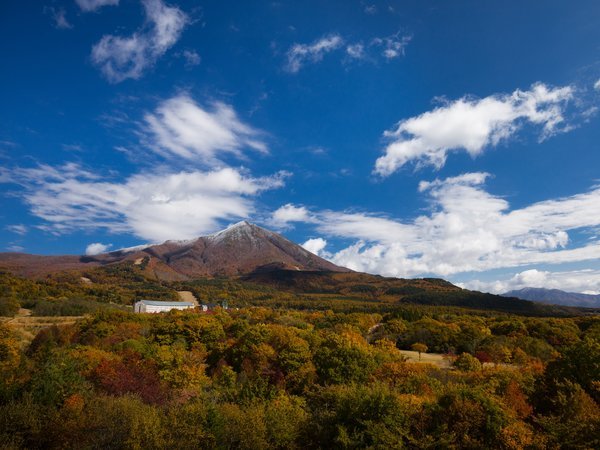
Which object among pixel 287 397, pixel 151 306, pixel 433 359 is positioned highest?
pixel 151 306

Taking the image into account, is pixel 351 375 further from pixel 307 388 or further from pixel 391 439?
pixel 391 439

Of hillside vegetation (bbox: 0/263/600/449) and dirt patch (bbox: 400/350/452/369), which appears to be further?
dirt patch (bbox: 400/350/452/369)

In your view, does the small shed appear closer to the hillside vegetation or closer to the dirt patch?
the hillside vegetation

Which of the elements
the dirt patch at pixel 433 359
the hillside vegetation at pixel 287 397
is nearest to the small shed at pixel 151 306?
the hillside vegetation at pixel 287 397

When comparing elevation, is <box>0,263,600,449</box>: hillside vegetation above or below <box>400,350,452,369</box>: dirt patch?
above

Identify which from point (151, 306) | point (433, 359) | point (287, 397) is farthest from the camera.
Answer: point (151, 306)

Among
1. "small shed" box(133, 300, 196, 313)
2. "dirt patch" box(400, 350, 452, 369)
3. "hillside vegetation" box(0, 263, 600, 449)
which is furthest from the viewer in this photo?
"small shed" box(133, 300, 196, 313)

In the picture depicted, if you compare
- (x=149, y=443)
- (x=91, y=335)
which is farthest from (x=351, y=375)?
(x=91, y=335)

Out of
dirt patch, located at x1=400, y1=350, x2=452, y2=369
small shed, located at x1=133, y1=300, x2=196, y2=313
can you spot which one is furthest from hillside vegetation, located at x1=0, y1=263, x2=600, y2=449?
small shed, located at x1=133, y1=300, x2=196, y2=313

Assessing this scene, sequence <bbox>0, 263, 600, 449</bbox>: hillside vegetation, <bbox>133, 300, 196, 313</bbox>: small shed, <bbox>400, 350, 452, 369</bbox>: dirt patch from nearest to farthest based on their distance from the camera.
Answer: <bbox>0, 263, 600, 449</bbox>: hillside vegetation → <bbox>400, 350, 452, 369</bbox>: dirt patch → <bbox>133, 300, 196, 313</bbox>: small shed

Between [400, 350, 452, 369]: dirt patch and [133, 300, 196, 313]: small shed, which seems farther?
[133, 300, 196, 313]: small shed

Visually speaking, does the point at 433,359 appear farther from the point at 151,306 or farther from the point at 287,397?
the point at 151,306

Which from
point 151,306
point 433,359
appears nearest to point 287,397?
point 433,359

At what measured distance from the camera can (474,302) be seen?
509ft
